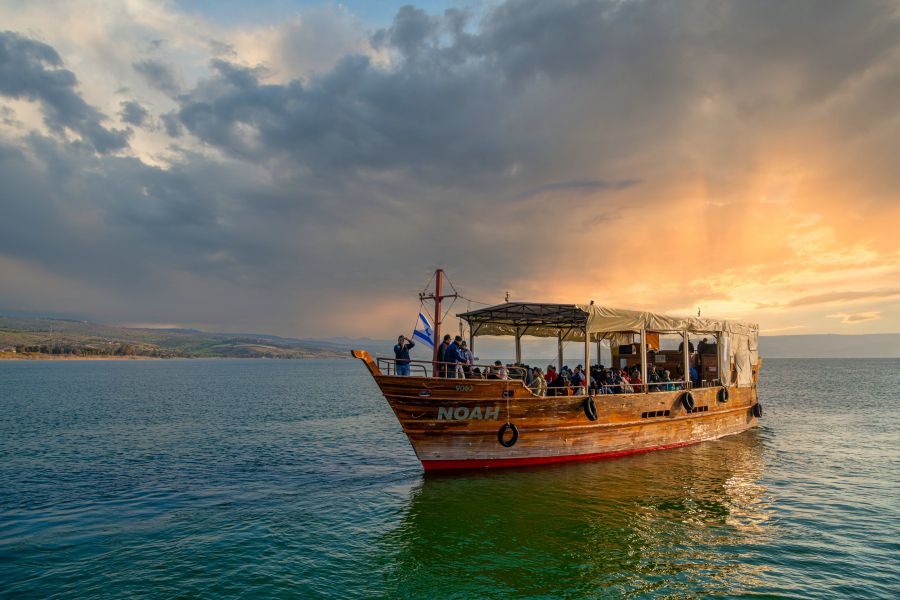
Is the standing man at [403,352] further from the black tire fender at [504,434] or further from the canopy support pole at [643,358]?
the canopy support pole at [643,358]

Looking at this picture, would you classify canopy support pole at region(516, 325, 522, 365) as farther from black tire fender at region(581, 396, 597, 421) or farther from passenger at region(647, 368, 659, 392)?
black tire fender at region(581, 396, 597, 421)

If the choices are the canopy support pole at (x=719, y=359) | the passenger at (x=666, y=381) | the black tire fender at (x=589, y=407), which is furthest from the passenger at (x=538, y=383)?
the canopy support pole at (x=719, y=359)

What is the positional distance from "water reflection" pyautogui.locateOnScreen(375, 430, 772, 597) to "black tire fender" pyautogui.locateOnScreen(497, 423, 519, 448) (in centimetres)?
106

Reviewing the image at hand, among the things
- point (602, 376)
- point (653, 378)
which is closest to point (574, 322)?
point (602, 376)

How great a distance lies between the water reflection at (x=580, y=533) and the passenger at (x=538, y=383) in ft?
9.25

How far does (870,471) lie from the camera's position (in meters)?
19.8

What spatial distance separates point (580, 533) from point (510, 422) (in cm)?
554

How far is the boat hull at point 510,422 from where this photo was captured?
17.2 m

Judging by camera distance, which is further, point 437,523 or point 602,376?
point 602,376

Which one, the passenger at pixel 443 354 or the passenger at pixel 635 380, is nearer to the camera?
the passenger at pixel 443 354

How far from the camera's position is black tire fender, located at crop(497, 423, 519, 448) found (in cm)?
1803

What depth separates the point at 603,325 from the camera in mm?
20109

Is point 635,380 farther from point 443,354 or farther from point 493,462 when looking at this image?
point 443,354

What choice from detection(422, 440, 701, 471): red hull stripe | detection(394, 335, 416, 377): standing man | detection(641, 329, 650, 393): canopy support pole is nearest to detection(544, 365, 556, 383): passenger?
detection(422, 440, 701, 471): red hull stripe
